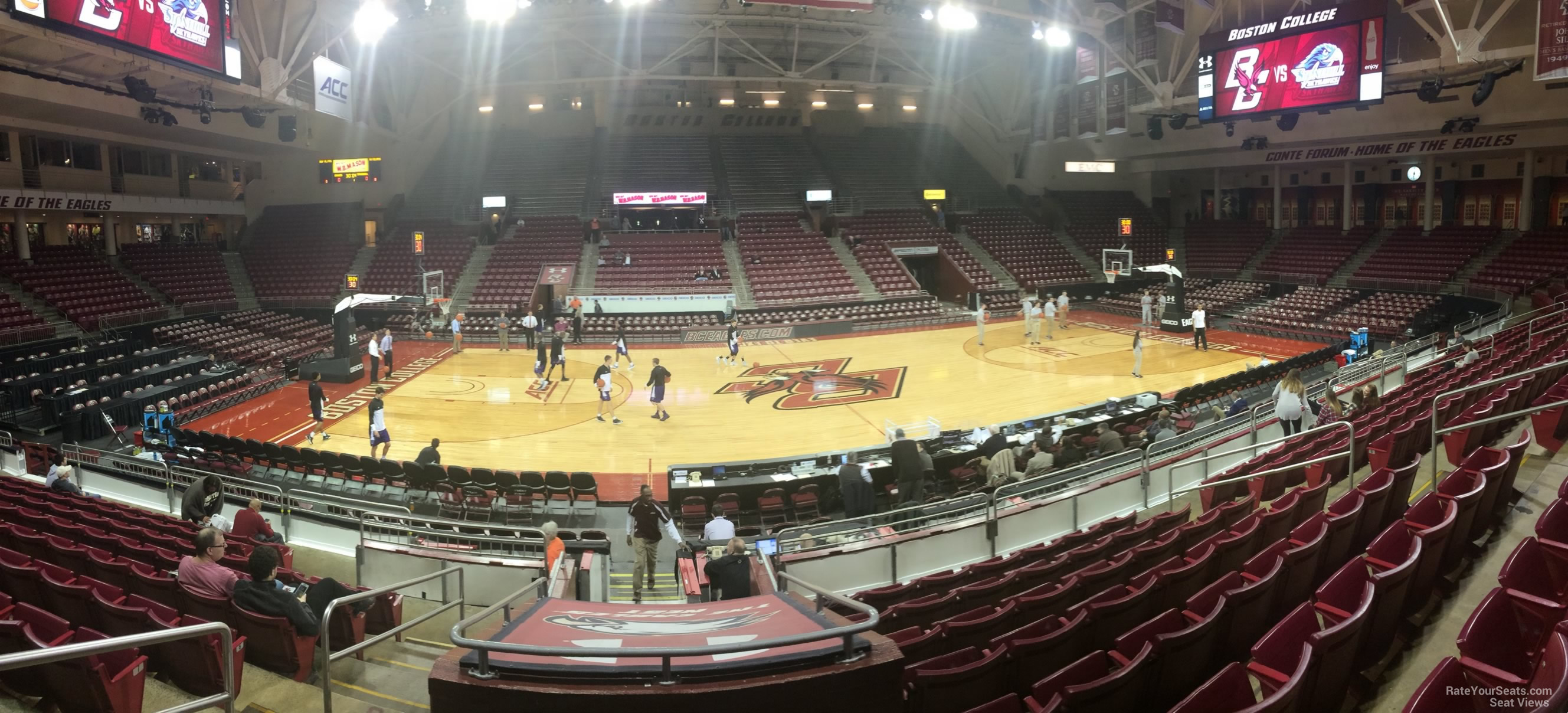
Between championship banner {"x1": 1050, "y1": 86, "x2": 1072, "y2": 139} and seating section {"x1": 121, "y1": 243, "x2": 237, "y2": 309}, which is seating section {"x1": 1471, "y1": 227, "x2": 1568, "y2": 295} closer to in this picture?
championship banner {"x1": 1050, "y1": 86, "x2": 1072, "y2": 139}

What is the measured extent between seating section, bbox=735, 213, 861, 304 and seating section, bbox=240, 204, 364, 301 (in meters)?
17.0

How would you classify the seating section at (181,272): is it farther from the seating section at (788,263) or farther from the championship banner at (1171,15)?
the championship banner at (1171,15)

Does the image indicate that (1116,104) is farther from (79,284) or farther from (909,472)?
(79,284)

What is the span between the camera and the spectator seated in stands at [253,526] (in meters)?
8.79

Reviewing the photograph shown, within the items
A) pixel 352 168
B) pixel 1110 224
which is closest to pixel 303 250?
pixel 352 168

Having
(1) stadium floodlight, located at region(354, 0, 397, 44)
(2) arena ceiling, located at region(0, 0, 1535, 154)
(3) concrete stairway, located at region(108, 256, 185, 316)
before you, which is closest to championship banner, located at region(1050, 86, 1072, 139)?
(2) arena ceiling, located at region(0, 0, 1535, 154)

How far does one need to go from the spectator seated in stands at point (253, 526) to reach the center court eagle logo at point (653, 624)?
19.7ft

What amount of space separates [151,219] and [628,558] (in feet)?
113

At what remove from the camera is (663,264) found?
35781mm

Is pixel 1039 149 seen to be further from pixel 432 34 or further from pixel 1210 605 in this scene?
pixel 1210 605

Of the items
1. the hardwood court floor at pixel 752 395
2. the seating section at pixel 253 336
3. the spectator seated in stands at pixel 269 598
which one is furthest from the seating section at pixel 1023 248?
the spectator seated in stands at pixel 269 598

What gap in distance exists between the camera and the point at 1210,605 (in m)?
5.14

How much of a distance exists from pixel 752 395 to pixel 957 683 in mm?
16651

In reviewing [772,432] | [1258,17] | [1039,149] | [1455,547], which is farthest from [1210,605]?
[1039,149]
